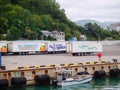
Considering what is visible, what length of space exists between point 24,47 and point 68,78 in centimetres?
3951

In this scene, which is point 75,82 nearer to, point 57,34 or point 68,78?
point 68,78

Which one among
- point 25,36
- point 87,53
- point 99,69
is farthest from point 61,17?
point 99,69

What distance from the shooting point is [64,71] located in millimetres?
45406

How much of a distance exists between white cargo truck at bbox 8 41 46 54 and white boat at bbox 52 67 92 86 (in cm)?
3731

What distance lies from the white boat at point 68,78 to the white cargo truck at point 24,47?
37306 millimetres

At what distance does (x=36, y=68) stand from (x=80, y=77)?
5626mm

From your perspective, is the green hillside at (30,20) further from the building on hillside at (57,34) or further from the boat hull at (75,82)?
the boat hull at (75,82)

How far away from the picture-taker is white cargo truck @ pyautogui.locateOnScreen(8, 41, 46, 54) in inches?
3233

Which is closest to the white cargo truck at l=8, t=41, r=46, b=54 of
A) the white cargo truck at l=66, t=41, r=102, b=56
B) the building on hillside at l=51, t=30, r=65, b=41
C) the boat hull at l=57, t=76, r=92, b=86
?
the white cargo truck at l=66, t=41, r=102, b=56

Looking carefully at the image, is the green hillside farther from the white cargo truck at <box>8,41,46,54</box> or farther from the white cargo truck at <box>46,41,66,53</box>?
the white cargo truck at <box>8,41,46,54</box>

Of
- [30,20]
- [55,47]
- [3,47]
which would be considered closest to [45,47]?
[55,47]

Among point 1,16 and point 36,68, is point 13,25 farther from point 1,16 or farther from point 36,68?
point 36,68

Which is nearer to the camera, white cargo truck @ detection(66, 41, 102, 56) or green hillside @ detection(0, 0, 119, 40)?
white cargo truck @ detection(66, 41, 102, 56)

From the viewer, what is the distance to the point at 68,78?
4488 cm
